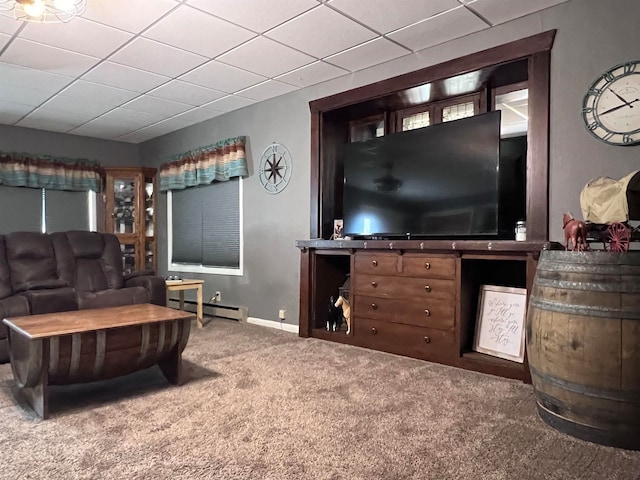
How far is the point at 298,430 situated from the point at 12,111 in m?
5.16

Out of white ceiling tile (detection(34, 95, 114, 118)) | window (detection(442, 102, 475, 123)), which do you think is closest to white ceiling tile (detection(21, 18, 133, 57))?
white ceiling tile (detection(34, 95, 114, 118))

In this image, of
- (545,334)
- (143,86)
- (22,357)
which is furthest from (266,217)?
(545,334)

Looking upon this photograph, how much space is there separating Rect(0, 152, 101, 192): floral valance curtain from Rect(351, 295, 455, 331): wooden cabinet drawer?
448 centimetres

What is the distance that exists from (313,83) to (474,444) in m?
3.37

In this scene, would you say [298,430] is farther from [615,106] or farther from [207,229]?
[207,229]

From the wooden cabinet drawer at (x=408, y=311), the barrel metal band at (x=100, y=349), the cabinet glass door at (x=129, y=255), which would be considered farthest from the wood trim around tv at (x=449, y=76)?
the cabinet glass door at (x=129, y=255)

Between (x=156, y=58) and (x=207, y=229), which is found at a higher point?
(x=156, y=58)

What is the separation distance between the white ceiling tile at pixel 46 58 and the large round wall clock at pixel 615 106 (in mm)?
3657

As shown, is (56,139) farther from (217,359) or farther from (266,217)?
(217,359)

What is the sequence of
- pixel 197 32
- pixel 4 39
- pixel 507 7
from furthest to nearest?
pixel 4 39 → pixel 197 32 → pixel 507 7

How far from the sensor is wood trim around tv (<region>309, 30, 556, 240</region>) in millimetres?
2795

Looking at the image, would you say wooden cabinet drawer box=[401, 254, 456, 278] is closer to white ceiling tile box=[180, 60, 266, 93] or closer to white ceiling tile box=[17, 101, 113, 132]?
white ceiling tile box=[180, 60, 266, 93]

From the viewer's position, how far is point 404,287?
132 inches

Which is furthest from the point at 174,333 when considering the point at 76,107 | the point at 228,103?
the point at 76,107
